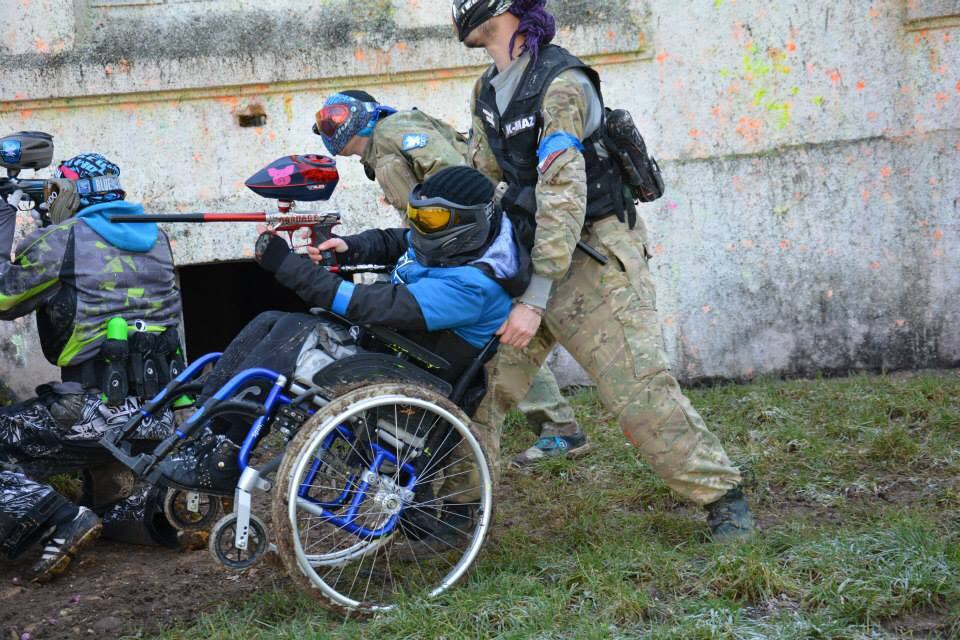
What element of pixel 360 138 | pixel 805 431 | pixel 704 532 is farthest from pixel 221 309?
pixel 704 532

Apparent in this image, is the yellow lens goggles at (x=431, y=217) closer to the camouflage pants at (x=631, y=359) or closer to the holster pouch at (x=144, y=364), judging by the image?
the camouflage pants at (x=631, y=359)

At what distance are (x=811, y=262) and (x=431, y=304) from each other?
3.62 metres

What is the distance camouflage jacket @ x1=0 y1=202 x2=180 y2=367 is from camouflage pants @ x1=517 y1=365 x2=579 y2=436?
1.87m

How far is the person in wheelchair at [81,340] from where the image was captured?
4273 millimetres

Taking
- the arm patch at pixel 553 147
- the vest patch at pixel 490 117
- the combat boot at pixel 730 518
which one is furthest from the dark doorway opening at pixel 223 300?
the combat boot at pixel 730 518

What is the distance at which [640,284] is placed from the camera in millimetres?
3994

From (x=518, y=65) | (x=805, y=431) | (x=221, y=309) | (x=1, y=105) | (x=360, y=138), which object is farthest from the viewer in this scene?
(x=221, y=309)

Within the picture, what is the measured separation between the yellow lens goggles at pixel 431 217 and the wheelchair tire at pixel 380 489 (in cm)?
56

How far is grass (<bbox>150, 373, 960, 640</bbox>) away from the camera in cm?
328

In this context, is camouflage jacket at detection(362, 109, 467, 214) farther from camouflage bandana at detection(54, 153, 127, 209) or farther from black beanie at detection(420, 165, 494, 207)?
camouflage bandana at detection(54, 153, 127, 209)

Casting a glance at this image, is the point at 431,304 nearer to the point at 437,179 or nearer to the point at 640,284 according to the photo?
the point at 437,179

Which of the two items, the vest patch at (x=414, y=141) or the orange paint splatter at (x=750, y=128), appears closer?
the vest patch at (x=414, y=141)

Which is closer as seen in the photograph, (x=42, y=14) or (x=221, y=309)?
(x=42, y=14)

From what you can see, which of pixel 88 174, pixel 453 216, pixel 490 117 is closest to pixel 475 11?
pixel 490 117
